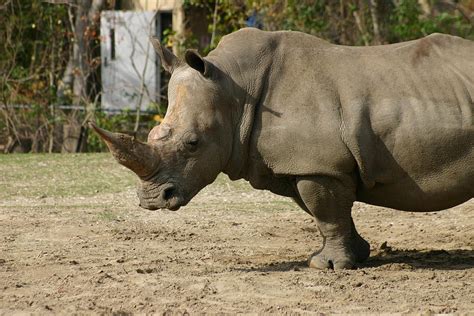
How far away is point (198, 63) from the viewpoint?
725cm

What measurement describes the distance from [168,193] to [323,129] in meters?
1.11

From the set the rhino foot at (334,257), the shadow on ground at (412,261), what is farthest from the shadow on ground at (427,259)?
the rhino foot at (334,257)

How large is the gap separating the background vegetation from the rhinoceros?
9.98m

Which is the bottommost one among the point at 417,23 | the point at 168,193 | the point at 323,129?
the point at 417,23

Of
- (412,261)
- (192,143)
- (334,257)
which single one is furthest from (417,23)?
(192,143)

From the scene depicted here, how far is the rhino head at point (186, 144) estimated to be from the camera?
7062 millimetres

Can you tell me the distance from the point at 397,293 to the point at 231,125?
1633mm

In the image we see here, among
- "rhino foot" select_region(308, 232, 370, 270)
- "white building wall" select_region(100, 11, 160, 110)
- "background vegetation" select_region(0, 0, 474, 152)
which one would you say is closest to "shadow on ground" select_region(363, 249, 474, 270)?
"rhino foot" select_region(308, 232, 370, 270)

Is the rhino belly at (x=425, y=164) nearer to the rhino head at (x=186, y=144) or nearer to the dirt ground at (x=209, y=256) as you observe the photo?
the dirt ground at (x=209, y=256)

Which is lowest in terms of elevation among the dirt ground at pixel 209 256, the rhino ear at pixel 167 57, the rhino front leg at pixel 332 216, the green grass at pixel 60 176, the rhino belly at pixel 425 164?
the green grass at pixel 60 176

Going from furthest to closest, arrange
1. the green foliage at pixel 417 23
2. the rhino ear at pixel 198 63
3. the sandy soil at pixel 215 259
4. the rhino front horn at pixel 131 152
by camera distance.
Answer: the green foliage at pixel 417 23, the rhino ear at pixel 198 63, the rhino front horn at pixel 131 152, the sandy soil at pixel 215 259

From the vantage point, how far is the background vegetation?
17.5 meters

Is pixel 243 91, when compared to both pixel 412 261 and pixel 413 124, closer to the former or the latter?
pixel 413 124

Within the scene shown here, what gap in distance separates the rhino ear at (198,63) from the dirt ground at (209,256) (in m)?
1.37
